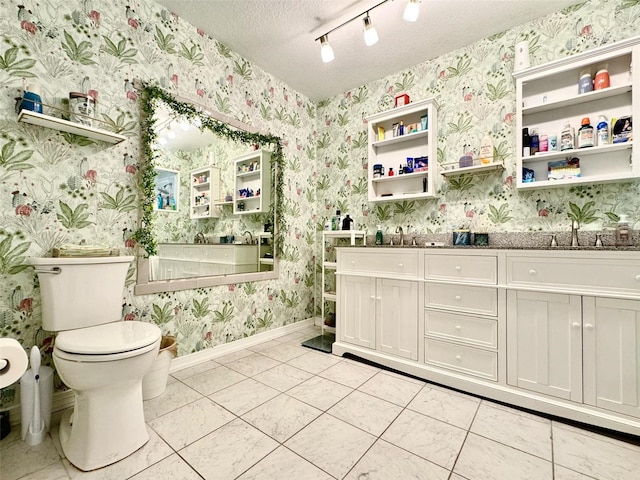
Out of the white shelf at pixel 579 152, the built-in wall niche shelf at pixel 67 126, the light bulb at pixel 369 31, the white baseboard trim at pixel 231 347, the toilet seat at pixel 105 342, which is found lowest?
the white baseboard trim at pixel 231 347

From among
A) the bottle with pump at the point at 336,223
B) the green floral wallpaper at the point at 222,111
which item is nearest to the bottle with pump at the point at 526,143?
the green floral wallpaper at the point at 222,111

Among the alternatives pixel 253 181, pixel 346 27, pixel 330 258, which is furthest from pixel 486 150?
pixel 253 181

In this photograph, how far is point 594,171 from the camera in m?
1.98

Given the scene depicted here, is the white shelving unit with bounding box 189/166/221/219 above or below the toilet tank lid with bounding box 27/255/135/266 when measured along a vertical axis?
above

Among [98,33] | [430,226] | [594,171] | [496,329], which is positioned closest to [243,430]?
[496,329]

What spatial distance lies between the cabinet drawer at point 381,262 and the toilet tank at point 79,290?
5.29 ft

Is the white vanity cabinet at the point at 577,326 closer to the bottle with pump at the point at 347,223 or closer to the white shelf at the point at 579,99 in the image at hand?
the white shelf at the point at 579,99

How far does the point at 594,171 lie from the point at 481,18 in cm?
139

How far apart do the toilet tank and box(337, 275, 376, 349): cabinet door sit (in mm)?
1639

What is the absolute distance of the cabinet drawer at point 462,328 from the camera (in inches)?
73.3

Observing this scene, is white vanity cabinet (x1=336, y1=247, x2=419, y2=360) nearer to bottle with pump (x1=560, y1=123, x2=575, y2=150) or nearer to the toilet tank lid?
bottle with pump (x1=560, y1=123, x2=575, y2=150)

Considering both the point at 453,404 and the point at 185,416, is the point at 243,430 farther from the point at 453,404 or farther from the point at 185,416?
the point at 453,404

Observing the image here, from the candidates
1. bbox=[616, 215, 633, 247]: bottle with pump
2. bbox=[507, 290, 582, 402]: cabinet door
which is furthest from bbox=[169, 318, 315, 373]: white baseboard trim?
bbox=[616, 215, 633, 247]: bottle with pump

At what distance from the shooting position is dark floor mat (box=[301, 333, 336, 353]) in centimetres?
269
